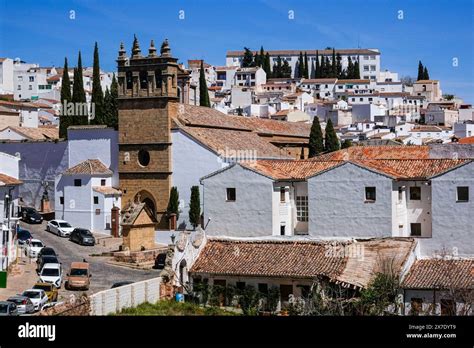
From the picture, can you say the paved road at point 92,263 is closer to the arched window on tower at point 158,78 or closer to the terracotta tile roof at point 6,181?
the terracotta tile roof at point 6,181

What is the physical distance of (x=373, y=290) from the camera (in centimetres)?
831

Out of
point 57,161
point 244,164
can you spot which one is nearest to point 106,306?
point 244,164

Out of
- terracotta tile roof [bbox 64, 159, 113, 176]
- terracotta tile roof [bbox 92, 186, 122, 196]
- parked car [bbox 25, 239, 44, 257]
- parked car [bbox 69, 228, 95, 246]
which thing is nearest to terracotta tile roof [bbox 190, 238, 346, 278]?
parked car [bbox 25, 239, 44, 257]

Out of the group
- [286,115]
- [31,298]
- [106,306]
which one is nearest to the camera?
[106,306]

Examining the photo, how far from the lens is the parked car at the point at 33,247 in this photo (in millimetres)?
11888

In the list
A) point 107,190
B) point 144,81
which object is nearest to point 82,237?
point 107,190

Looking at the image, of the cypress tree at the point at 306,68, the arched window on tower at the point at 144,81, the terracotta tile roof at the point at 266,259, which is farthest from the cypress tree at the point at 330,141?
the cypress tree at the point at 306,68

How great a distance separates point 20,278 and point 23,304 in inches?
94.9

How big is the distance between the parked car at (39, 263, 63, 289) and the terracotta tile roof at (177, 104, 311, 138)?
21.4 ft

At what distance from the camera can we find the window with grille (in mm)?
11852

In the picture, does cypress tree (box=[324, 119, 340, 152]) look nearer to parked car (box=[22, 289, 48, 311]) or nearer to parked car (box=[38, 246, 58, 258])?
parked car (box=[38, 246, 58, 258])
